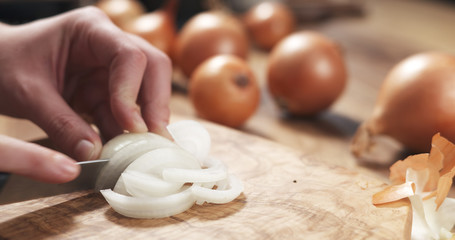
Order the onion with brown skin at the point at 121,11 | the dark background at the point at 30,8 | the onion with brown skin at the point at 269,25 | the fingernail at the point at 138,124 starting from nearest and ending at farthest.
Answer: the fingernail at the point at 138,124 < the dark background at the point at 30,8 < the onion with brown skin at the point at 121,11 < the onion with brown skin at the point at 269,25

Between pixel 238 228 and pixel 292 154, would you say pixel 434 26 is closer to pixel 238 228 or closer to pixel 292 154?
pixel 292 154

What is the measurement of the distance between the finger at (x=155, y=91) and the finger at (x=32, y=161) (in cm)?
30

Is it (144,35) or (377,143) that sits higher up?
(144,35)

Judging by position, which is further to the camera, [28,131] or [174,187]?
[28,131]

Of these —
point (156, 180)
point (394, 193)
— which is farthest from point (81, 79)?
point (394, 193)

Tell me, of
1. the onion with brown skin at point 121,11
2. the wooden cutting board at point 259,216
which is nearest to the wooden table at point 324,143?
the wooden cutting board at point 259,216

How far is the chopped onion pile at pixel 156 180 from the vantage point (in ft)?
2.88

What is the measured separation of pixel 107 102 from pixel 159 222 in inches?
18.7

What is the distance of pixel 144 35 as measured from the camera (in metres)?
1.85

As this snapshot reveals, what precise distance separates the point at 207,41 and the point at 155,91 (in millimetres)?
686

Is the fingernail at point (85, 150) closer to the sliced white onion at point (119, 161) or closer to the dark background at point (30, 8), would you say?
the sliced white onion at point (119, 161)

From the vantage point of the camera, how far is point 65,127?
0.99 m

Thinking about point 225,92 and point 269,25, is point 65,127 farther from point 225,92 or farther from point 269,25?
point 269,25

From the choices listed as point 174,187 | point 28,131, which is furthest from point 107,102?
point 174,187
